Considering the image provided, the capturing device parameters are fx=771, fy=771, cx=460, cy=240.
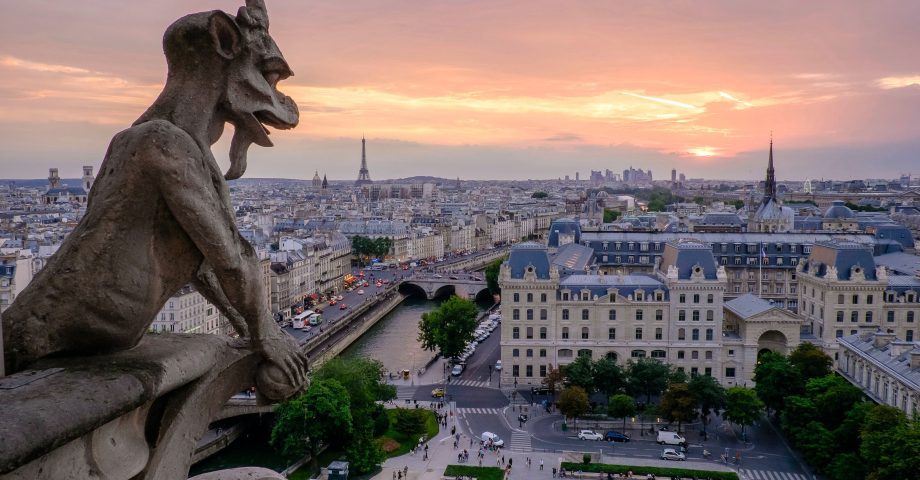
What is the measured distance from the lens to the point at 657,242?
6209cm

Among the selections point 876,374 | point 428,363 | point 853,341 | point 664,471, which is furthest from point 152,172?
point 428,363

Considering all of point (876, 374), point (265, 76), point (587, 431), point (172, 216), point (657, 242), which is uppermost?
point (265, 76)

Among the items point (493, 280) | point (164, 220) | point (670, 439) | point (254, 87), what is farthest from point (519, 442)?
point (493, 280)

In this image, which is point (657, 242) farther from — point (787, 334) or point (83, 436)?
point (83, 436)

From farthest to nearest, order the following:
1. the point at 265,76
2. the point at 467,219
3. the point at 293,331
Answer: the point at 467,219
the point at 293,331
the point at 265,76

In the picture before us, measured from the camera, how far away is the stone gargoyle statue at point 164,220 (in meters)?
4.43

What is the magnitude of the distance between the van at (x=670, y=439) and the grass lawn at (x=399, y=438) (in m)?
10.2

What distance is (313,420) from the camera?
30.4 meters

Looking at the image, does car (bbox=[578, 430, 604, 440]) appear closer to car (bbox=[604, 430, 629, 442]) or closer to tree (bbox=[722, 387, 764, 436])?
car (bbox=[604, 430, 629, 442])

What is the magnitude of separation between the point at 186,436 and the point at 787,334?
147 ft

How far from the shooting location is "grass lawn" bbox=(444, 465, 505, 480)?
3005 cm

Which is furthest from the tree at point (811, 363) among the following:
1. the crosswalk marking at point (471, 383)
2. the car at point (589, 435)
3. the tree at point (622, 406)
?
the crosswalk marking at point (471, 383)

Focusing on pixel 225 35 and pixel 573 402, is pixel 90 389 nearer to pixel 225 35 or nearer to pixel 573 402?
pixel 225 35

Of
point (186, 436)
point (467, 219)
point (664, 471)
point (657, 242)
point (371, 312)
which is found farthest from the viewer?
point (467, 219)
